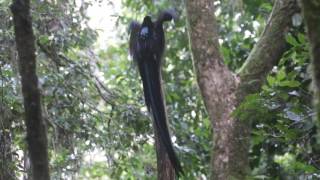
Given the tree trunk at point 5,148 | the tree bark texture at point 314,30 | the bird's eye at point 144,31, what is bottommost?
the tree trunk at point 5,148

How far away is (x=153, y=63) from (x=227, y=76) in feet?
1.35

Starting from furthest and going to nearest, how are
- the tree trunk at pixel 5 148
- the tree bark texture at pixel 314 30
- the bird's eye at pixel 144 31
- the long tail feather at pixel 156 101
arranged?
the bird's eye at pixel 144 31 → the long tail feather at pixel 156 101 → the tree trunk at pixel 5 148 → the tree bark texture at pixel 314 30

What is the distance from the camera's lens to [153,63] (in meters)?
2.89

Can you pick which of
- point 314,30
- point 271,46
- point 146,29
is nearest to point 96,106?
point 146,29

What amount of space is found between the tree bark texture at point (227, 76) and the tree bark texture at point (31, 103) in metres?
1.53

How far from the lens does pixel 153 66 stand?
2.87 metres

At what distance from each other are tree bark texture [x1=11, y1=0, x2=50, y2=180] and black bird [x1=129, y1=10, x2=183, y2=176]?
4.48 feet

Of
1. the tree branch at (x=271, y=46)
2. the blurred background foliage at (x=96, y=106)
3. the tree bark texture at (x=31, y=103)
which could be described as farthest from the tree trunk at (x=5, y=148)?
the tree branch at (x=271, y=46)

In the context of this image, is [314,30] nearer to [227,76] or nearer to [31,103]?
[31,103]

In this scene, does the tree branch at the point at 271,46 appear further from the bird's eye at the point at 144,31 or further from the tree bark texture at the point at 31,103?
the tree bark texture at the point at 31,103

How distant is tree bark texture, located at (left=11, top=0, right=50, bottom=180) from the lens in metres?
1.37

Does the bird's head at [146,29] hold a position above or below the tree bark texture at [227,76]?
above

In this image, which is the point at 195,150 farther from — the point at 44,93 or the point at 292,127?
the point at 292,127

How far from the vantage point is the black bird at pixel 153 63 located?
275 cm
